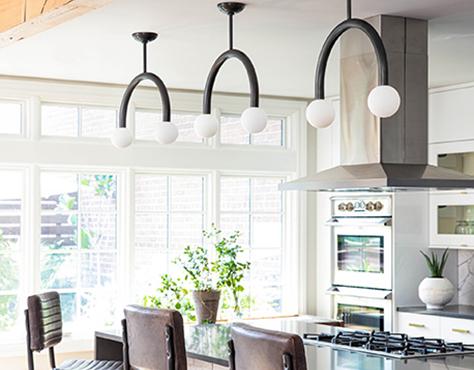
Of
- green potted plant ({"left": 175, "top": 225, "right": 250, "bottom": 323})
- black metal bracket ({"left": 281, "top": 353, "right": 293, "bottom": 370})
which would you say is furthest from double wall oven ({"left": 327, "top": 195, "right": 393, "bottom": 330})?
black metal bracket ({"left": 281, "top": 353, "right": 293, "bottom": 370})

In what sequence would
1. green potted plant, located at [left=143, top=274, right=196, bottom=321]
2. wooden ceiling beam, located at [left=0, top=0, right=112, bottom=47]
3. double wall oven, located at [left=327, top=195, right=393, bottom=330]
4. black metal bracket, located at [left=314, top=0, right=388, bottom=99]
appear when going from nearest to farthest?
wooden ceiling beam, located at [left=0, top=0, right=112, bottom=47] < black metal bracket, located at [left=314, top=0, right=388, bottom=99] < green potted plant, located at [left=143, top=274, right=196, bottom=321] < double wall oven, located at [left=327, top=195, right=393, bottom=330]

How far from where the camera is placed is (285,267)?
8.23 meters

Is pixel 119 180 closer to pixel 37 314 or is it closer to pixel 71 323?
pixel 71 323

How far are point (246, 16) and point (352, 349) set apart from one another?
1.79 metres

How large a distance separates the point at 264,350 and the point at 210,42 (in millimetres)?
2731

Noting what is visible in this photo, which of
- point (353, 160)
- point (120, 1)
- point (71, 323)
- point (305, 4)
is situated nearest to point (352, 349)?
point (353, 160)

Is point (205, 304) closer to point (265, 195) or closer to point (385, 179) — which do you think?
point (385, 179)

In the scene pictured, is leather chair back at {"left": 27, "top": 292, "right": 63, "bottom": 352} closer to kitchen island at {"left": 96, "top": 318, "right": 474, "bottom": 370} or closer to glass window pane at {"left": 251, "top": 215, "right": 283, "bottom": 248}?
kitchen island at {"left": 96, "top": 318, "right": 474, "bottom": 370}

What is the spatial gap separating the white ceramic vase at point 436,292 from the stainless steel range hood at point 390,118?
7.51ft

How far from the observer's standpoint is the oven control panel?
7398 millimetres

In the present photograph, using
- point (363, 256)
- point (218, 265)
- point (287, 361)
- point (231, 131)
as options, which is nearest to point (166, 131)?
point (287, 361)

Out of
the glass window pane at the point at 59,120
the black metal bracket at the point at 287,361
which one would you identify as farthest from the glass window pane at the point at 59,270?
the black metal bracket at the point at 287,361

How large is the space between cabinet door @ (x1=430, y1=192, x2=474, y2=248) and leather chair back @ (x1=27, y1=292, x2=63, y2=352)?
10.8 feet

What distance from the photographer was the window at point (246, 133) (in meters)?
7.91
